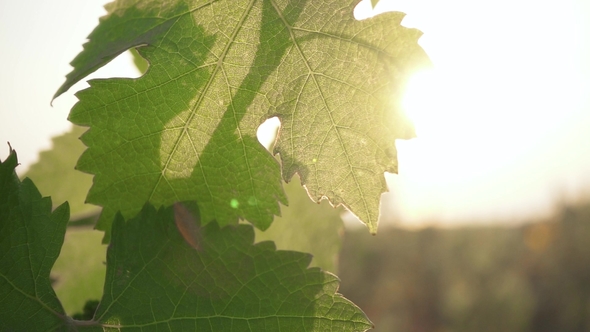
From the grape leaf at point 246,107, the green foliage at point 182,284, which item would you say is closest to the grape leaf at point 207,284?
the green foliage at point 182,284

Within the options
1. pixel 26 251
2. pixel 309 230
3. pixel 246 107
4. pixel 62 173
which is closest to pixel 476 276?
pixel 309 230

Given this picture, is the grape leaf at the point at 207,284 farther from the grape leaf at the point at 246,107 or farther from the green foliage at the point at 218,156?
the grape leaf at the point at 246,107

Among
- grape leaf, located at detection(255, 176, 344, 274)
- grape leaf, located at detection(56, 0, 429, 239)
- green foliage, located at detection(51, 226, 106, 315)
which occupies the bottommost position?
green foliage, located at detection(51, 226, 106, 315)

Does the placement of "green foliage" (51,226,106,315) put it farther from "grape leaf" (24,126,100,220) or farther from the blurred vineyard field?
the blurred vineyard field

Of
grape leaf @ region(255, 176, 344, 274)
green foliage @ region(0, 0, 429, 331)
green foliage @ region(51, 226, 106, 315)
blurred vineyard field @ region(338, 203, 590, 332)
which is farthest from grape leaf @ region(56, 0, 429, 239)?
blurred vineyard field @ region(338, 203, 590, 332)

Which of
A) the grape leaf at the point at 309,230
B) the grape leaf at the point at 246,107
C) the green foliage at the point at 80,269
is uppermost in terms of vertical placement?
the grape leaf at the point at 246,107

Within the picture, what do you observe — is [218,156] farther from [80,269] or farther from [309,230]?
[80,269]

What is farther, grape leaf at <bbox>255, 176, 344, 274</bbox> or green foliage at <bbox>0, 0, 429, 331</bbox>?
grape leaf at <bbox>255, 176, 344, 274</bbox>

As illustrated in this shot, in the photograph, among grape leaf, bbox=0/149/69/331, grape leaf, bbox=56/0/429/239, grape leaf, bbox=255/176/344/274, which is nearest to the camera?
grape leaf, bbox=0/149/69/331
